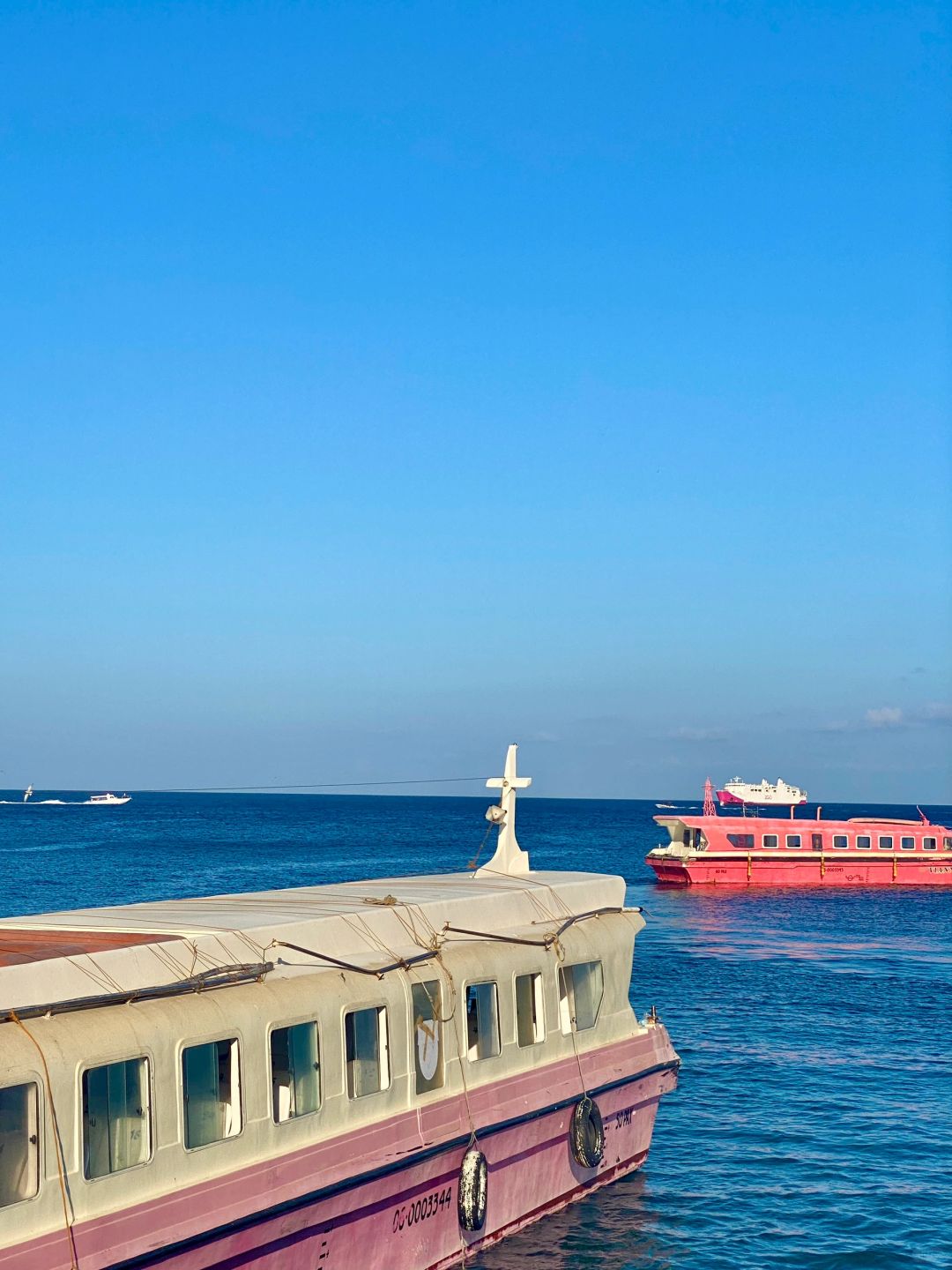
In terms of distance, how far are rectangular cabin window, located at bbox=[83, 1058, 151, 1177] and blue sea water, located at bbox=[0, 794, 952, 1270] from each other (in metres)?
7.04

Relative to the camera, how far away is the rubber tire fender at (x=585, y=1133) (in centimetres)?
2088

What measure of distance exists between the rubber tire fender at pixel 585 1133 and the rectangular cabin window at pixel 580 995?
1.20m

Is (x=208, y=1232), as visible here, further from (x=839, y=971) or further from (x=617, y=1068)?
(x=839, y=971)

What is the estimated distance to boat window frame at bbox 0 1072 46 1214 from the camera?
12.8 metres

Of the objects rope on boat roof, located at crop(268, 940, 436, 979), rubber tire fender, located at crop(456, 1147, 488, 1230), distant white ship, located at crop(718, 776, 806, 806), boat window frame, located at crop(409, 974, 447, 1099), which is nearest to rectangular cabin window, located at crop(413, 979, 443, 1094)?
boat window frame, located at crop(409, 974, 447, 1099)

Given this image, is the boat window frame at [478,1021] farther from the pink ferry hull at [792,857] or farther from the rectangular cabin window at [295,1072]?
the pink ferry hull at [792,857]

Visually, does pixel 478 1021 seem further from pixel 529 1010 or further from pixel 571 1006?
pixel 571 1006

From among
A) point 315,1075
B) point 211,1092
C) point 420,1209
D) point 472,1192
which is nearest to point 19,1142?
point 211,1092

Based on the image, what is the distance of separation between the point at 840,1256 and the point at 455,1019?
302 inches

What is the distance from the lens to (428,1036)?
18375 mm

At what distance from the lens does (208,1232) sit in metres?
14.0

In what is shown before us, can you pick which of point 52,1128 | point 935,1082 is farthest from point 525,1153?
point 935,1082

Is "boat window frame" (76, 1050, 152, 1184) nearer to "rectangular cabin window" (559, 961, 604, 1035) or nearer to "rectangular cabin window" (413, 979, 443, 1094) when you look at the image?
"rectangular cabin window" (413, 979, 443, 1094)

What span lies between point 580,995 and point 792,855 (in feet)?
→ 216
